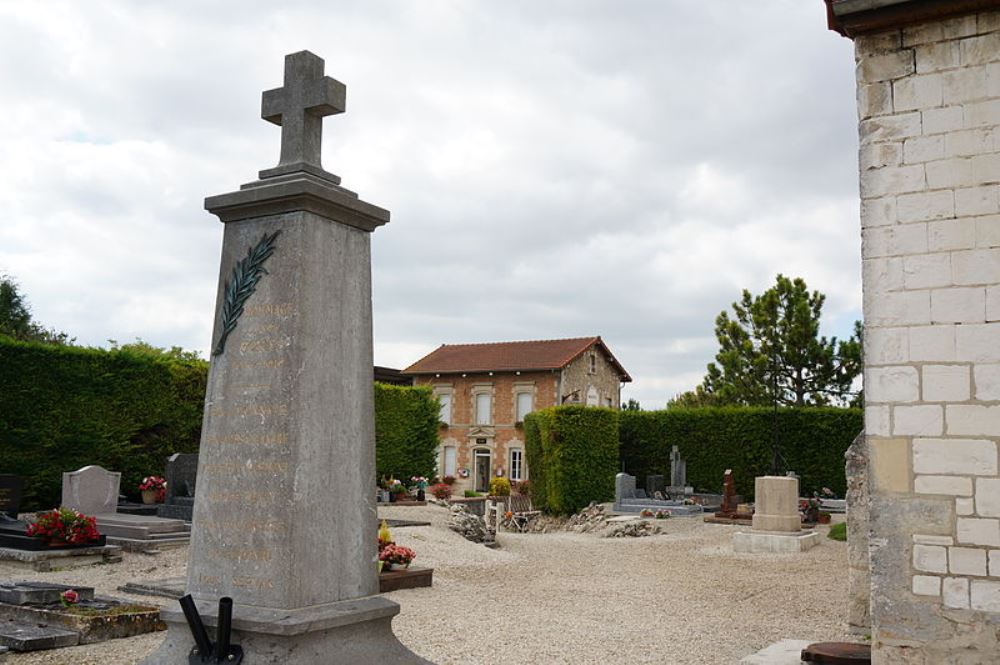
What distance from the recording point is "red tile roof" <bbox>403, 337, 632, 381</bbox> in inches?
1395

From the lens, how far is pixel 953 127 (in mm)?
5184

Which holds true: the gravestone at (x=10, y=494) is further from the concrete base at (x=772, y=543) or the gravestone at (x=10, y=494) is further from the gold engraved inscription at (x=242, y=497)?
the concrete base at (x=772, y=543)

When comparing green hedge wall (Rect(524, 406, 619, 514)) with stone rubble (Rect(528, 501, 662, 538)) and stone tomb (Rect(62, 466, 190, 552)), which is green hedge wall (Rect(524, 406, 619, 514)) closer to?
stone rubble (Rect(528, 501, 662, 538))

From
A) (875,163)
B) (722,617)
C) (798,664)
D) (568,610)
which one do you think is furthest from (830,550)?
(875,163)

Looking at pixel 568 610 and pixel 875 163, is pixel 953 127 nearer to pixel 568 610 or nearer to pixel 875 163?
pixel 875 163

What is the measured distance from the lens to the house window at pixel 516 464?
35125 mm

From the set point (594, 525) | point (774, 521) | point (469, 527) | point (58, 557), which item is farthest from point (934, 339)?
point (594, 525)

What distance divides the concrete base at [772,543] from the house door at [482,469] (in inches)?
884

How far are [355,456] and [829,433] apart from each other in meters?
21.8

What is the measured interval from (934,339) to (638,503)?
58.5ft

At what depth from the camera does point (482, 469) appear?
Result: 119ft

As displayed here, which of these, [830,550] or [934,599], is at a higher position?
[934,599]

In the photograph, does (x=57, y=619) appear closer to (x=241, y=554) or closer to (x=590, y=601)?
(x=241, y=554)

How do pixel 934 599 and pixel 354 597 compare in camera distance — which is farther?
pixel 934 599
